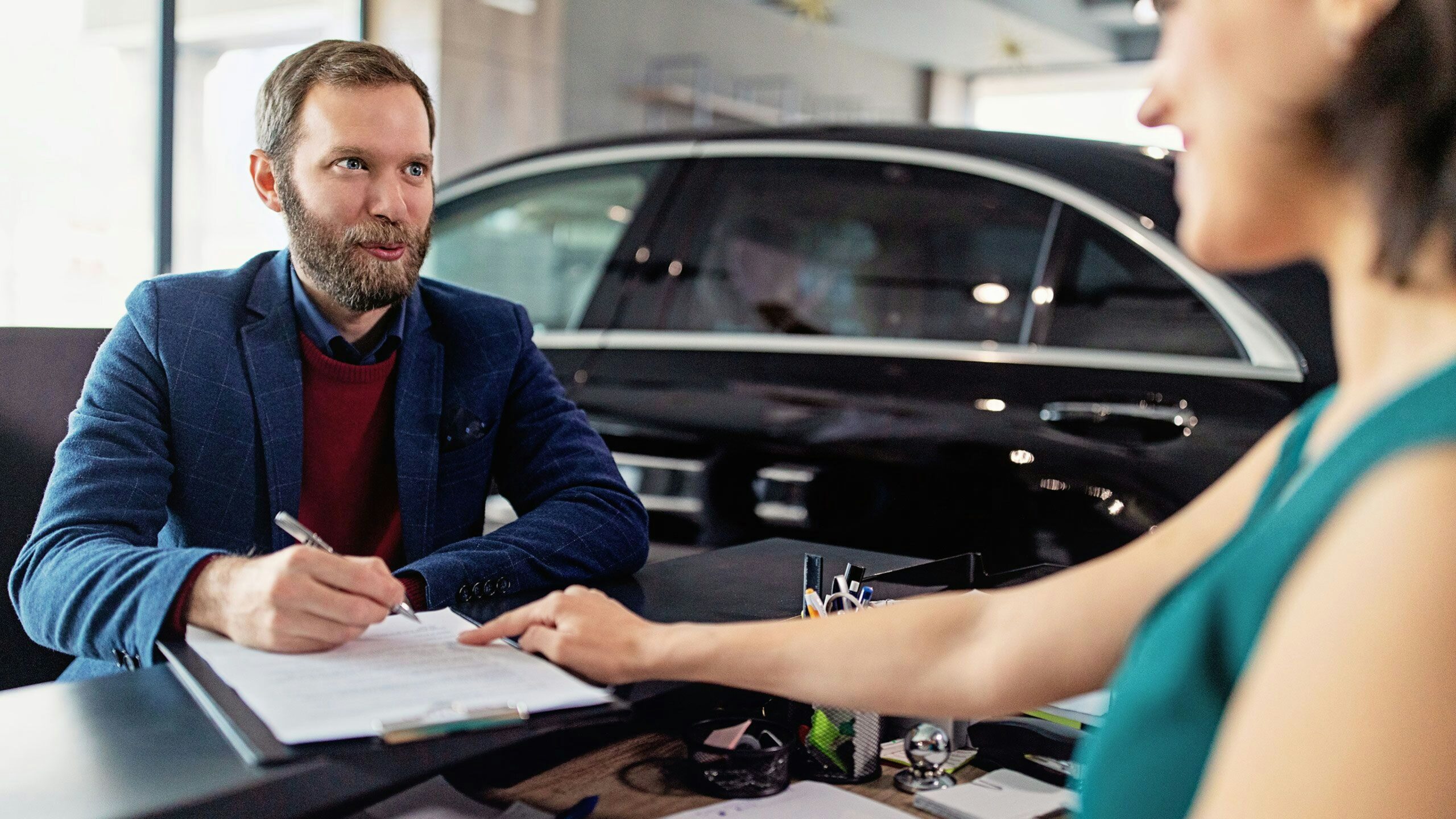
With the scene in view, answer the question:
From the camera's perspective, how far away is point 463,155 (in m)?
6.23

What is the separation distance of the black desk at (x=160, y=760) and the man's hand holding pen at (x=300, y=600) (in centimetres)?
7

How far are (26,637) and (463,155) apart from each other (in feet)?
16.4

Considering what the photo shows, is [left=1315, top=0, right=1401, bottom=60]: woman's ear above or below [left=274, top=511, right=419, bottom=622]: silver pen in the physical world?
above

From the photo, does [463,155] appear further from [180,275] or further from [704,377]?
[180,275]

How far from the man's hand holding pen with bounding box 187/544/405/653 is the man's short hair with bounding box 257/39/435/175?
2.55 feet

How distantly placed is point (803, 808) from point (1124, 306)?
1474 mm

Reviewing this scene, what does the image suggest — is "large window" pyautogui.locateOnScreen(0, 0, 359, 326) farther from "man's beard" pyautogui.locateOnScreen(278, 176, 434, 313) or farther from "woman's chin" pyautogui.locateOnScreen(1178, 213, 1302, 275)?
"woman's chin" pyautogui.locateOnScreen(1178, 213, 1302, 275)

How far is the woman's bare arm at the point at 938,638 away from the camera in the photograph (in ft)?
2.64

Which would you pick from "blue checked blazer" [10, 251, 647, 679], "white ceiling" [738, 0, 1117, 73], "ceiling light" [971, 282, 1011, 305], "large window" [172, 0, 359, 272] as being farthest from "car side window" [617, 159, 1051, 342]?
"white ceiling" [738, 0, 1117, 73]

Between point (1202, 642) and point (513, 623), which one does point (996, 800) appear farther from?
point (1202, 642)

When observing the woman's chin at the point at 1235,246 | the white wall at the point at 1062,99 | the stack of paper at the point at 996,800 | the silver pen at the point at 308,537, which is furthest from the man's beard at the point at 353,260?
the white wall at the point at 1062,99

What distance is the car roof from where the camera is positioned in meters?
2.26

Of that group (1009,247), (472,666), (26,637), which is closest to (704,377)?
(1009,247)

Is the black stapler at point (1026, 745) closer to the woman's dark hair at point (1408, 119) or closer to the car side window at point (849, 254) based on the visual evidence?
the woman's dark hair at point (1408, 119)
